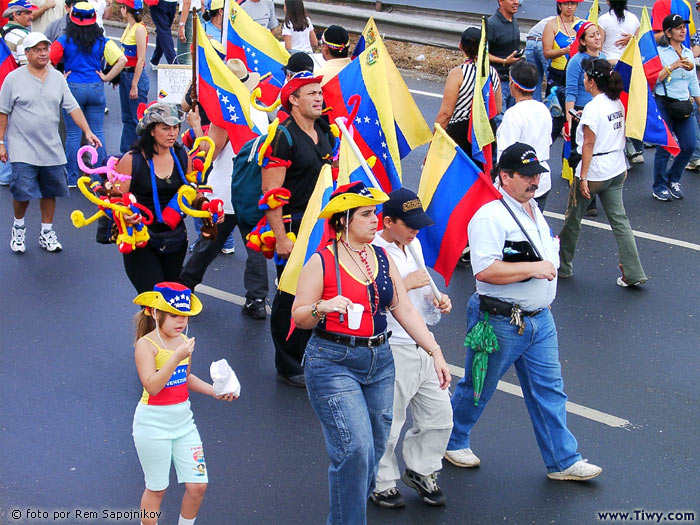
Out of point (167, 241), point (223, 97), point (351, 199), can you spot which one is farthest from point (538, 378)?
point (223, 97)

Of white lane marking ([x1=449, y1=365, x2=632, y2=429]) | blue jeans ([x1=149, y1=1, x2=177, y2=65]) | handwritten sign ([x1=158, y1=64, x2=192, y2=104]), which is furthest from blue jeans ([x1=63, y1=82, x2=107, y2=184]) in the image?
white lane marking ([x1=449, y1=365, x2=632, y2=429])

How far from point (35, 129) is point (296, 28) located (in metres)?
4.30

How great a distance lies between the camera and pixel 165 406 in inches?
201

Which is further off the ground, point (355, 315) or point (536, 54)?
point (355, 315)

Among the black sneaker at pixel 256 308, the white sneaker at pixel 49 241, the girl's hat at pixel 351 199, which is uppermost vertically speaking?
the girl's hat at pixel 351 199

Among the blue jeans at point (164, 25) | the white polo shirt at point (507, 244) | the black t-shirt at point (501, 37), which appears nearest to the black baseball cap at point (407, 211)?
the white polo shirt at point (507, 244)

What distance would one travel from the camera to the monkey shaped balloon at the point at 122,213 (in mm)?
6441

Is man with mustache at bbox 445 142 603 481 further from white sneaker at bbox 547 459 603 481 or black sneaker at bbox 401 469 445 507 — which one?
black sneaker at bbox 401 469 445 507

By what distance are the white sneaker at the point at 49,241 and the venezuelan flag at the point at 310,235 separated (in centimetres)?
381

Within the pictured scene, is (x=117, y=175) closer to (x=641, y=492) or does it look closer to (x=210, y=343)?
(x=210, y=343)

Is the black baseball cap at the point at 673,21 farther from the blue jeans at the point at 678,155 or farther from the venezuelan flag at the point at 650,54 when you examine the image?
the blue jeans at the point at 678,155

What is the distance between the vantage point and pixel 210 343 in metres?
7.75

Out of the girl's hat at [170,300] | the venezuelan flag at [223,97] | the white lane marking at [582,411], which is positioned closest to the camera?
the girl's hat at [170,300]

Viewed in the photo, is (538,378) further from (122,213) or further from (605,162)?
(605,162)
